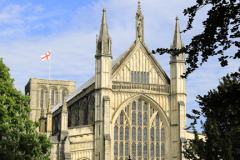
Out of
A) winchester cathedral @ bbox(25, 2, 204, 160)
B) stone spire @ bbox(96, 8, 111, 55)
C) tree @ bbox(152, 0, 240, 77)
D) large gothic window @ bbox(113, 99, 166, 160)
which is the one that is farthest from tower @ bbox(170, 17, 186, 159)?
tree @ bbox(152, 0, 240, 77)

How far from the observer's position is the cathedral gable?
163ft

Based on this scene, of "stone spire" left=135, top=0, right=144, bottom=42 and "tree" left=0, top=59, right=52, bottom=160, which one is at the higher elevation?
"stone spire" left=135, top=0, right=144, bottom=42

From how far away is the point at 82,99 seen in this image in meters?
54.7

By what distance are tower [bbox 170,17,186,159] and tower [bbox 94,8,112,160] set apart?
6825 millimetres

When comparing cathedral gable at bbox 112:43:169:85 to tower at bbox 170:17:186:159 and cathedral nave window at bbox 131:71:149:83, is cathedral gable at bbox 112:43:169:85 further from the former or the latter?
tower at bbox 170:17:186:159

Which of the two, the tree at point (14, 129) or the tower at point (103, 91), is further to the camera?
the tower at point (103, 91)

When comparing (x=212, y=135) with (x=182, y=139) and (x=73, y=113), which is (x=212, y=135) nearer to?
(x=182, y=139)

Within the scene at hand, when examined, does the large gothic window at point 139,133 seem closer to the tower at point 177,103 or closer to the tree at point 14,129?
the tower at point 177,103

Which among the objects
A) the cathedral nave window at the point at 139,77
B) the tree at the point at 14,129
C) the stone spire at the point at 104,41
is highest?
the stone spire at the point at 104,41

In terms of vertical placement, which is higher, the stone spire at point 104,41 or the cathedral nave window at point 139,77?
the stone spire at point 104,41

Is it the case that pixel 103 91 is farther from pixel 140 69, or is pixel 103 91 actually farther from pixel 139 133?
pixel 139 133

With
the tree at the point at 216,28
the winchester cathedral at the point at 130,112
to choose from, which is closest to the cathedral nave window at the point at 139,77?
the winchester cathedral at the point at 130,112

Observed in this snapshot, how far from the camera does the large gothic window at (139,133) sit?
48281 mm

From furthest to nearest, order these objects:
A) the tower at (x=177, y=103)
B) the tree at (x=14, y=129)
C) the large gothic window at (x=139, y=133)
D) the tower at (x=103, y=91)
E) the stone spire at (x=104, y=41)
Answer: the tower at (x=177, y=103), the stone spire at (x=104, y=41), the large gothic window at (x=139, y=133), the tower at (x=103, y=91), the tree at (x=14, y=129)
